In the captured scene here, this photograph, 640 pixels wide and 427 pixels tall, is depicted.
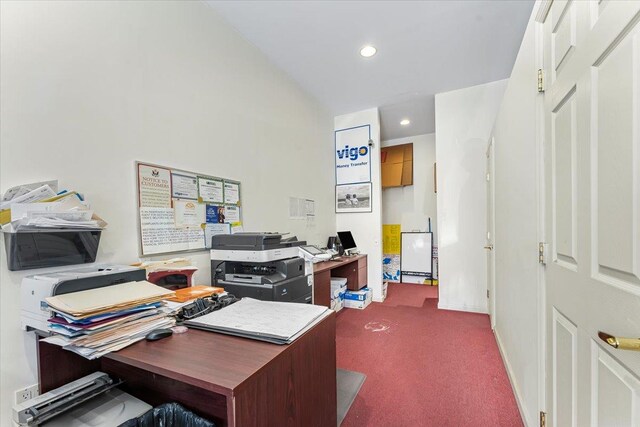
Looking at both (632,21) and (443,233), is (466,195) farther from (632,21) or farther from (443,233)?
(632,21)

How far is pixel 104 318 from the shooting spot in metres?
0.94

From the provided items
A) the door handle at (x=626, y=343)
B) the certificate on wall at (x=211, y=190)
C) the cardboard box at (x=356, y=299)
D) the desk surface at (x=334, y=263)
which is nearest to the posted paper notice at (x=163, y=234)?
the certificate on wall at (x=211, y=190)

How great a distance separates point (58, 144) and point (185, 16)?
1320 mm

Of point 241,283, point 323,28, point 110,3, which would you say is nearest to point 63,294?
point 241,283

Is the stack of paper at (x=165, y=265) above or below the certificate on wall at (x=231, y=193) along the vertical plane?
below

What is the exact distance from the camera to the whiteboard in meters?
5.19

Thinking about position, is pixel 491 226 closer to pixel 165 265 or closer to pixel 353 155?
pixel 353 155

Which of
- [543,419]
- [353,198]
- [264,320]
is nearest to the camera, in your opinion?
[264,320]

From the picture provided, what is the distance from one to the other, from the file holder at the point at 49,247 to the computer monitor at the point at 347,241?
10.2ft

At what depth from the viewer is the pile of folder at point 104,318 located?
0.89 meters

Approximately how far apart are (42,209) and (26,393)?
0.79m

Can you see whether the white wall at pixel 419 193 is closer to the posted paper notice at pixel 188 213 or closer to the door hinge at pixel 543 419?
the door hinge at pixel 543 419

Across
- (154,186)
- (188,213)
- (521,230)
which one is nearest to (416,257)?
(521,230)

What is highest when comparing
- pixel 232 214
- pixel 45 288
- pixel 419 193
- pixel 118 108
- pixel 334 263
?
pixel 118 108
